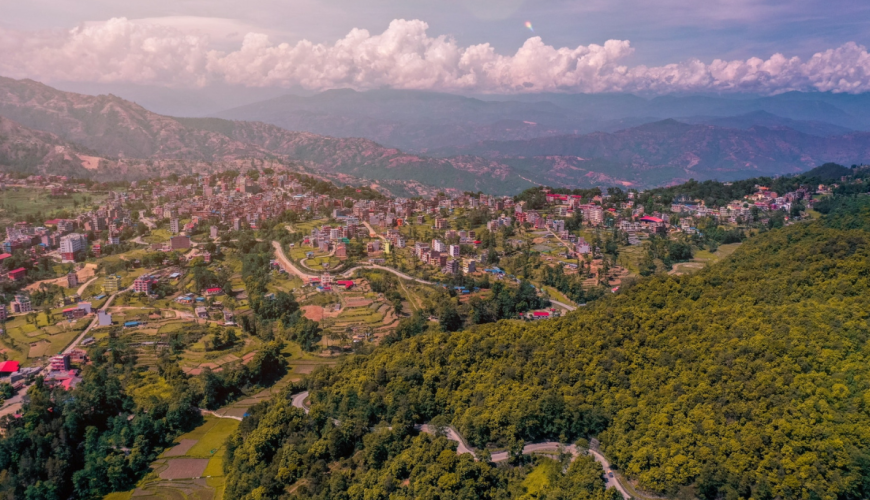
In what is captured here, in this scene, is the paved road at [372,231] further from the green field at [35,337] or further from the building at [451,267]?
the green field at [35,337]

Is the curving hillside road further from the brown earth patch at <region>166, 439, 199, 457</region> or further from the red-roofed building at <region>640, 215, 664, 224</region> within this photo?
the red-roofed building at <region>640, 215, 664, 224</region>

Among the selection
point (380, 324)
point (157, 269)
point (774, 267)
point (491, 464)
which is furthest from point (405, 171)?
point (491, 464)

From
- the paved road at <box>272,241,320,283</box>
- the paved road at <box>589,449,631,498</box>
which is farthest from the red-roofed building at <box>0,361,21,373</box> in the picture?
the paved road at <box>589,449,631,498</box>

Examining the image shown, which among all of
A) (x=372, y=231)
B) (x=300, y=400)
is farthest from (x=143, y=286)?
(x=372, y=231)

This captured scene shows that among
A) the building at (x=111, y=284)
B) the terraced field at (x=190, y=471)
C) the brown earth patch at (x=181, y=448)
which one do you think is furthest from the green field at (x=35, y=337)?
the terraced field at (x=190, y=471)

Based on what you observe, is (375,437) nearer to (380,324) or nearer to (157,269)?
(380,324)

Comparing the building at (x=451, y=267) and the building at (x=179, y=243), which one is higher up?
the building at (x=179, y=243)
